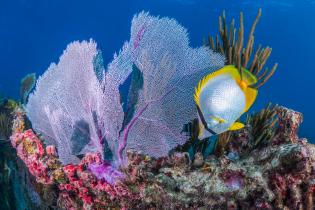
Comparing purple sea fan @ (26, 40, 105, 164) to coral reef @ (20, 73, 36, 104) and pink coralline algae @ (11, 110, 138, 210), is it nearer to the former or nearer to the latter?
pink coralline algae @ (11, 110, 138, 210)

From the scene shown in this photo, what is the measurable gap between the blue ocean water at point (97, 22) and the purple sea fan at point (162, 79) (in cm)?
4141

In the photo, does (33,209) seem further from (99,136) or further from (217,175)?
(217,175)

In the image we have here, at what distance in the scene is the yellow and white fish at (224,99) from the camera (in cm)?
242

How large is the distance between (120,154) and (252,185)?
125cm

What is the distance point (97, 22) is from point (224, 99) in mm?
65151

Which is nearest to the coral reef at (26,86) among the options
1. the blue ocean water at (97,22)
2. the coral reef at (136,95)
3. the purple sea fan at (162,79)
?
the coral reef at (136,95)

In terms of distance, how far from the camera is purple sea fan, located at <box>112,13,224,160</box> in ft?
10.5

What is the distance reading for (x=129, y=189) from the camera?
2891 millimetres

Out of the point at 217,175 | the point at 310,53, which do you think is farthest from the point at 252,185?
the point at 310,53

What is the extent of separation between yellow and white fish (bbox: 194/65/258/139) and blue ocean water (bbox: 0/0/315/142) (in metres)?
42.3

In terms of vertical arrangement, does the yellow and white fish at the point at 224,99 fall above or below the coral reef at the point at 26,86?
below

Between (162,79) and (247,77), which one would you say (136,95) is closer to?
(162,79)

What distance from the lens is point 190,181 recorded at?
2.90 m

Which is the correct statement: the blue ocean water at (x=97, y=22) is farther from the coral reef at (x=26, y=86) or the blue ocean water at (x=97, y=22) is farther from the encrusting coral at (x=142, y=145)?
the encrusting coral at (x=142, y=145)
